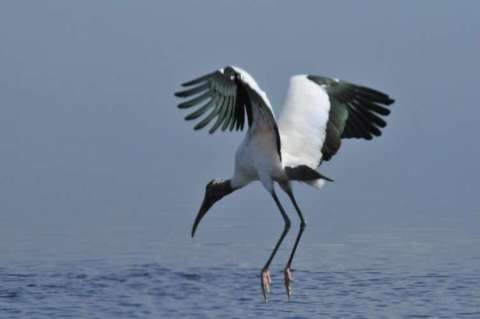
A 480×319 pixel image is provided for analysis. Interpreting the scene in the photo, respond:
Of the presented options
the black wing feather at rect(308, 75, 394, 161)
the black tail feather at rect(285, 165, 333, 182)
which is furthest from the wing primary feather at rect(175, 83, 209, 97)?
the black wing feather at rect(308, 75, 394, 161)

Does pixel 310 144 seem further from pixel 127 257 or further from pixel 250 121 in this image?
pixel 127 257

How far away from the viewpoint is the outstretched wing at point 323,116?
16344 mm

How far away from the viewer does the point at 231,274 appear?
2133cm

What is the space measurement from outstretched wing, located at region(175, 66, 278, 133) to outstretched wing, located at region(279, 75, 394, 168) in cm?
94

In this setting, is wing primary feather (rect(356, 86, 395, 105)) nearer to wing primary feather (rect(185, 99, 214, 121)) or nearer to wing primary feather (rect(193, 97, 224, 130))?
wing primary feather (rect(193, 97, 224, 130))

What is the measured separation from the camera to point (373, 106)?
1673 cm

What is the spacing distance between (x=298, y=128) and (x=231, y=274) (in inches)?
210

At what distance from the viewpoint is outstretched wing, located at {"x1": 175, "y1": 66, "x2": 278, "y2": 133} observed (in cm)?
1461

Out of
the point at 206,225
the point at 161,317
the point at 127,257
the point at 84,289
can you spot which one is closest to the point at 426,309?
the point at 161,317

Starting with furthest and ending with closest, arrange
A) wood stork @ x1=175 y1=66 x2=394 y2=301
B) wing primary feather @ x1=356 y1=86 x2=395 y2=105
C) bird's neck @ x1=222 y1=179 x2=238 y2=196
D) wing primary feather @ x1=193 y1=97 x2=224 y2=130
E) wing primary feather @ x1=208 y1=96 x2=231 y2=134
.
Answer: bird's neck @ x1=222 y1=179 x2=238 y2=196 → wing primary feather @ x1=356 y1=86 x2=395 y2=105 → wood stork @ x1=175 y1=66 x2=394 y2=301 → wing primary feather @ x1=208 y1=96 x2=231 y2=134 → wing primary feather @ x1=193 y1=97 x2=224 y2=130

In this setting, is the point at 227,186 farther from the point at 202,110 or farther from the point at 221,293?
the point at 202,110

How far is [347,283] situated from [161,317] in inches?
125

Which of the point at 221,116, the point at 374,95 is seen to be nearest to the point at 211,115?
the point at 221,116

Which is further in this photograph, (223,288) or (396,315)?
(223,288)
